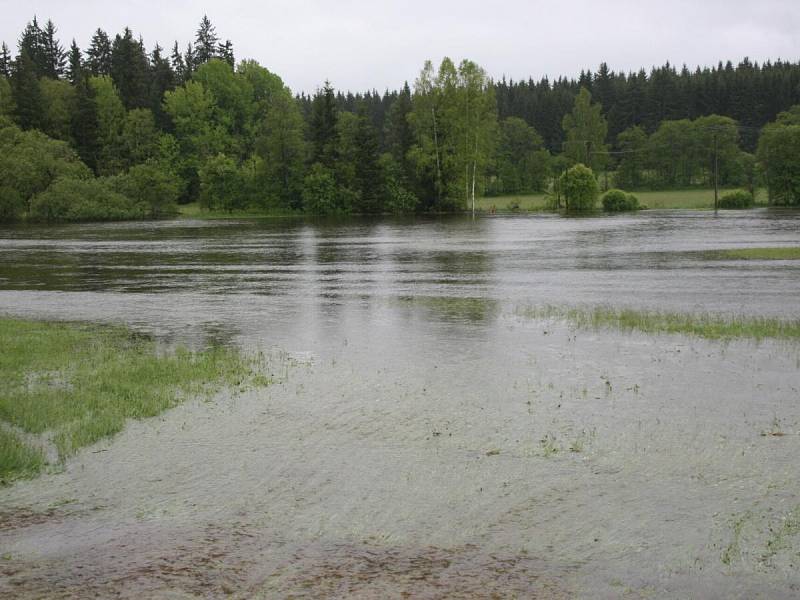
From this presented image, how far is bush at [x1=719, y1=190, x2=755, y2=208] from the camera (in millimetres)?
90250

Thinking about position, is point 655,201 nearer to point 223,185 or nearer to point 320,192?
point 320,192

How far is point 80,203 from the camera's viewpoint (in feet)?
284

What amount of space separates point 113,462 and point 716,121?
13548cm

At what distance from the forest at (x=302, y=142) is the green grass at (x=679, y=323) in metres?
72.2

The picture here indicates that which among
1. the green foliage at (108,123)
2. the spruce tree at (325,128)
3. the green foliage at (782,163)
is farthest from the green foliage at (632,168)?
the green foliage at (108,123)

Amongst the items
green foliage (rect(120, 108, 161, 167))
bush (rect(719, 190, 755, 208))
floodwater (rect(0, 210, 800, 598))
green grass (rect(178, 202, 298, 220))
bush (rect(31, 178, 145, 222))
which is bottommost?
floodwater (rect(0, 210, 800, 598))

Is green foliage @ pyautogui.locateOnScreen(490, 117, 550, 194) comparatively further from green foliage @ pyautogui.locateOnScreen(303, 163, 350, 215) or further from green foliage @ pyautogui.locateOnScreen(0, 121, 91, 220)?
green foliage @ pyautogui.locateOnScreen(0, 121, 91, 220)

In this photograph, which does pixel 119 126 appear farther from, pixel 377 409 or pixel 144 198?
pixel 377 409

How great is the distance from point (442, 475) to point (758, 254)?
94.0ft

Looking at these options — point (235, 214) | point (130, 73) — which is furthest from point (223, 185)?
point (130, 73)

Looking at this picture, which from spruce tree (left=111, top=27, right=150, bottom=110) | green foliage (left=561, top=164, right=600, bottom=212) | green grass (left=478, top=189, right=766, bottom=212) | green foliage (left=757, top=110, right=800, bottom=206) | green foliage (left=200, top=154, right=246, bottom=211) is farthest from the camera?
spruce tree (left=111, top=27, right=150, bottom=110)

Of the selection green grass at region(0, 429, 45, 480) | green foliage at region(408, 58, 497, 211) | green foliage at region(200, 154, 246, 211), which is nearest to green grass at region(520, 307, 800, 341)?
green grass at region(0, 429, 45, 480)

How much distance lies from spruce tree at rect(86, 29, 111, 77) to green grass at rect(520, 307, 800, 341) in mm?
139357

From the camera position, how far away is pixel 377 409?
10844mm
